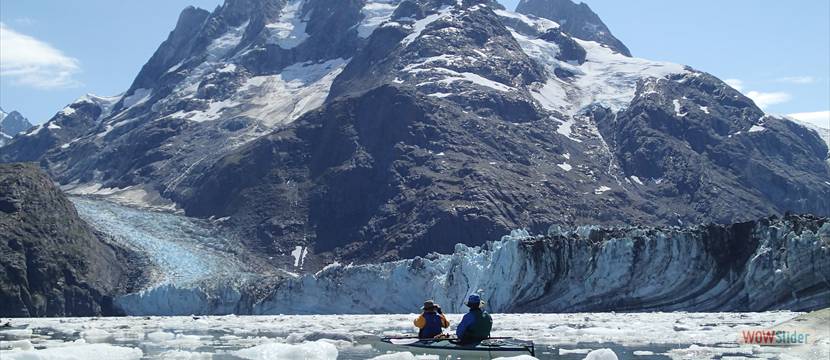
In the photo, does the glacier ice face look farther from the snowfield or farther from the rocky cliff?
the snowfield

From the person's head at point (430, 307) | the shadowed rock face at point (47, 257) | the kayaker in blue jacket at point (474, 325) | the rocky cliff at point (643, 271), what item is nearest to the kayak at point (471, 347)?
the kayaker in blue jacket at point (474, 325)

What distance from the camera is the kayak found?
31.4 metres

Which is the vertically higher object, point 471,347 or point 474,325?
point 474,325

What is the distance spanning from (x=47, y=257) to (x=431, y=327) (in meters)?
136

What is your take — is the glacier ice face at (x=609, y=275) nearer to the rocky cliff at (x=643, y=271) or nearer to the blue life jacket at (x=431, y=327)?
the rocky cliff at (x=643, y=271)

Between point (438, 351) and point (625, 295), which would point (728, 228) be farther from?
point (438, 351)

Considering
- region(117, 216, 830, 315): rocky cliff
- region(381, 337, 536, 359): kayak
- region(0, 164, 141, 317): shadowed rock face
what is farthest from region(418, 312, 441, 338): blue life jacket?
region(0, 164, 141, 317): shadowed rock face

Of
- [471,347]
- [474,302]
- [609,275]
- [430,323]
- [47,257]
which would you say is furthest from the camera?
[47,257]

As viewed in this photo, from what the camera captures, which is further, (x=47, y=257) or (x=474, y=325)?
(x=47, y=257)

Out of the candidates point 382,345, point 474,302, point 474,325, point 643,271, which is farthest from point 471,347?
point 643,271

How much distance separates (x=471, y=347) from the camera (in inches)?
1261

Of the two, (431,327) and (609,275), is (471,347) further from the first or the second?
(609,275)

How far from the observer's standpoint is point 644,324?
61219mm

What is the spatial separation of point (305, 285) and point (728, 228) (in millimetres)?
61970
